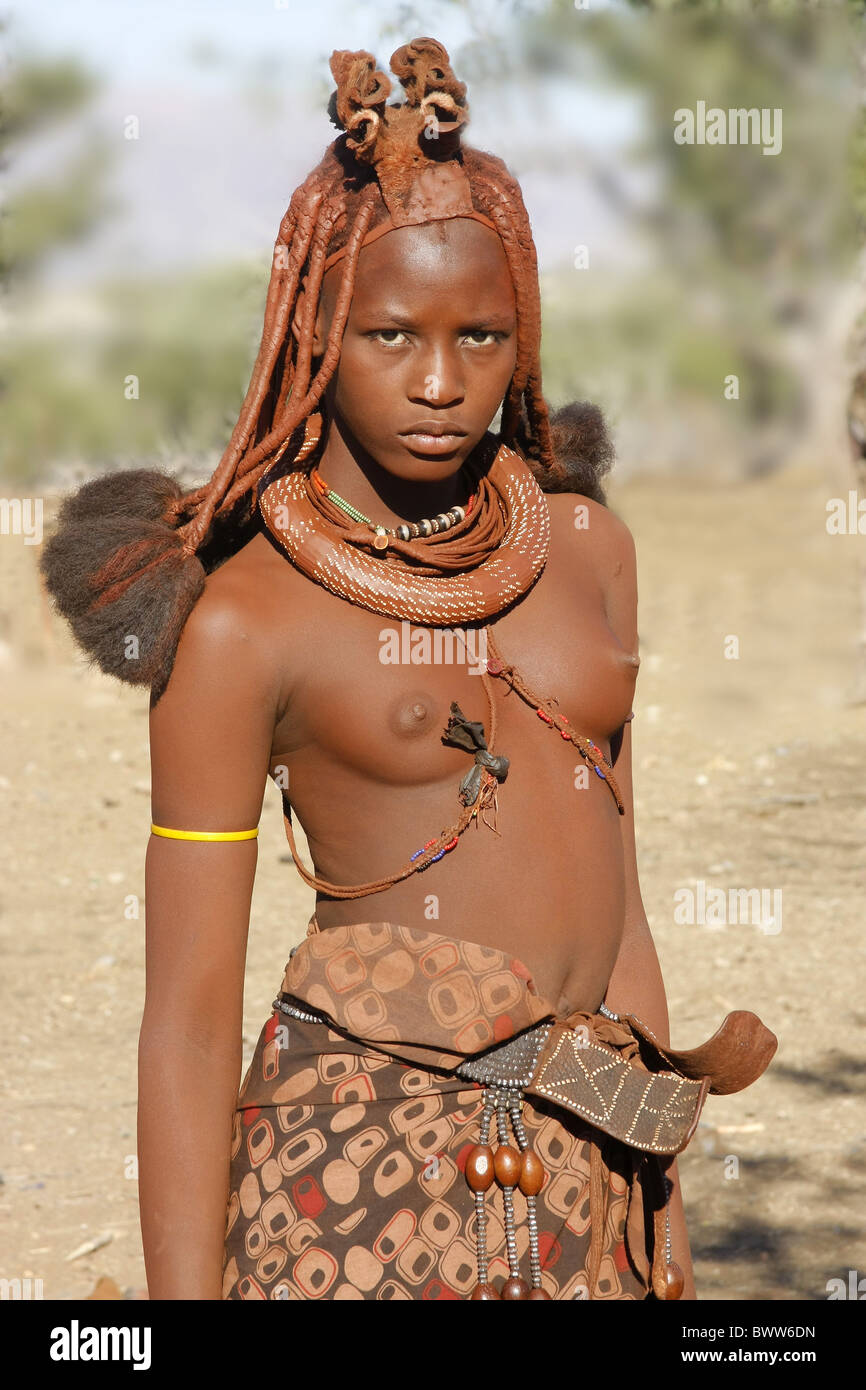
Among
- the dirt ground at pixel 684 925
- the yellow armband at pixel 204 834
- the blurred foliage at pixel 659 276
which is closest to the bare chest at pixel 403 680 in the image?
the yellow armband at pixel 204 834

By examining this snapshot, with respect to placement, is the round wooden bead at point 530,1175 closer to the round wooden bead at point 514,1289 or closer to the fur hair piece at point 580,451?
the round wooden bead at point 514,1289

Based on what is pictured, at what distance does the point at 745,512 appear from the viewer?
17875mm

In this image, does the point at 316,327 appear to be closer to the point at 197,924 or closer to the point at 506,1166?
the point at 197,924

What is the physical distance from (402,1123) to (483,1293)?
0.81ft

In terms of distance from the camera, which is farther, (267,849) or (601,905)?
(267,849)

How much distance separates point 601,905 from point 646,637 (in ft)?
32.0

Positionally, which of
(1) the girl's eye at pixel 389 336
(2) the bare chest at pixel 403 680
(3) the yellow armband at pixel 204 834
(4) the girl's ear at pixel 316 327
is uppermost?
(4) the girl's ear at pixel 316 327

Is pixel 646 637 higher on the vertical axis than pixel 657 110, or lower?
lower

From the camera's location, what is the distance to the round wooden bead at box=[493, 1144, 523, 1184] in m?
2.17

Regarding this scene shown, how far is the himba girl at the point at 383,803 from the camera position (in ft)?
7.14

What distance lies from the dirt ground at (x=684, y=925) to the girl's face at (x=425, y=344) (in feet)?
2.17

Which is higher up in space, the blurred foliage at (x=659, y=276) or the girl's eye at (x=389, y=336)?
the blurred foliage at (x=659, y=276)

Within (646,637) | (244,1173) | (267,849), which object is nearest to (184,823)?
(244,1173)
